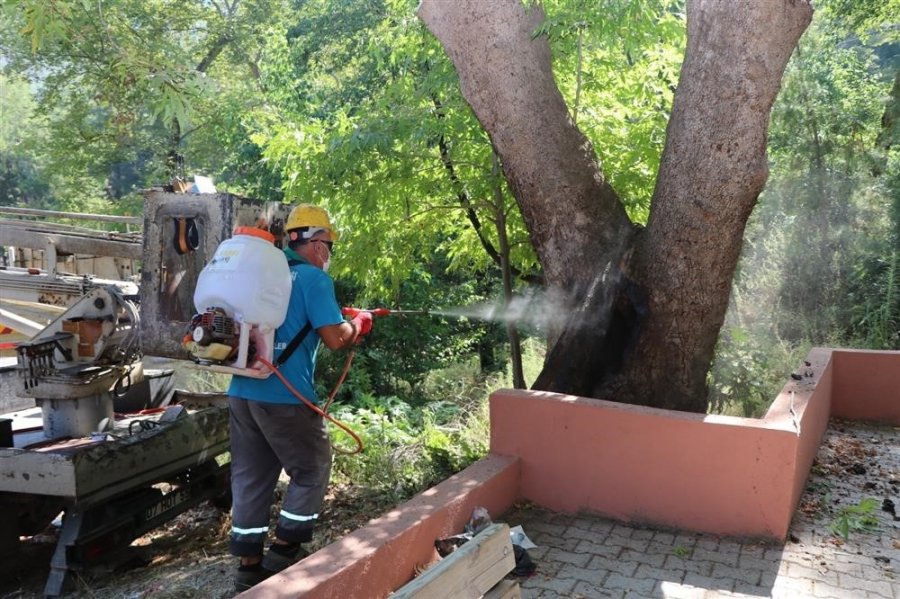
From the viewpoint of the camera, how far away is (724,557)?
4258 mm

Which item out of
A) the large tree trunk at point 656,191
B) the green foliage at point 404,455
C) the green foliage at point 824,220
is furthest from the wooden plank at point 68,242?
the green foliage at point 824,220

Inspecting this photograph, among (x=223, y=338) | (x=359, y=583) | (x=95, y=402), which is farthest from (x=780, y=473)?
(x=95, y=402)

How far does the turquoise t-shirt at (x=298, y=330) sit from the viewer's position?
13.0ft

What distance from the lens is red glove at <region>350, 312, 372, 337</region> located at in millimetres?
4312

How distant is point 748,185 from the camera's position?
16.4 feet

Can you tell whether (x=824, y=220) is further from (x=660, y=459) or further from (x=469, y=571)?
(x=469, y=571)

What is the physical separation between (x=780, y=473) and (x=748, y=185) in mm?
1844

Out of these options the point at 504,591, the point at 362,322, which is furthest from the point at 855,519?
the point at 362,322

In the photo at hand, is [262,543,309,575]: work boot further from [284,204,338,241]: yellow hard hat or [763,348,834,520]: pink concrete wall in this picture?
[763,348,834,520]: pink concrete wall

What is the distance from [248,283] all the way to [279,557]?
1.44 meters

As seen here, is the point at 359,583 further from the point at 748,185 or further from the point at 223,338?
the point at 748,185

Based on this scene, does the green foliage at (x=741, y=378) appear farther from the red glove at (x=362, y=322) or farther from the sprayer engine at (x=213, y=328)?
the sprayer engine at (x=213, y=328)

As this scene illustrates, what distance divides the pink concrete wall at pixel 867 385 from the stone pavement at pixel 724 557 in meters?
2.40

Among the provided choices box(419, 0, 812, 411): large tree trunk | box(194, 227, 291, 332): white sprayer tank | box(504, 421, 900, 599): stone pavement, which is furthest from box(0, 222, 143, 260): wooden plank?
box(504, 421, 900, 599): stone pavement
